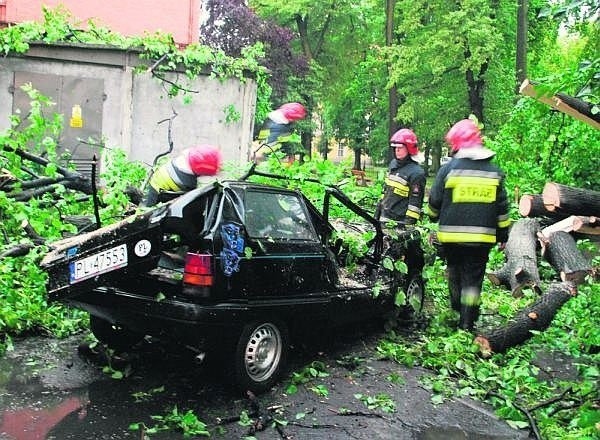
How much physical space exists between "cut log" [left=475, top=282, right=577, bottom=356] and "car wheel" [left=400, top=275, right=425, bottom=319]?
0.95 meters

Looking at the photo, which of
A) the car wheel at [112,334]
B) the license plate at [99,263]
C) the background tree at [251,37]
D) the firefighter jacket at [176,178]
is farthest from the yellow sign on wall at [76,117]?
the background tree at [251,37]

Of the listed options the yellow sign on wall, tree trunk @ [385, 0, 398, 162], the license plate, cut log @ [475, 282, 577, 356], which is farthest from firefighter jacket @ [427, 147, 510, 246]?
tree trunk @ [385, 0, 398, 162]

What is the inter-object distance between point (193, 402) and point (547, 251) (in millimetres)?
6809

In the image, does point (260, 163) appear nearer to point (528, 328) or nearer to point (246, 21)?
point (528, 328)

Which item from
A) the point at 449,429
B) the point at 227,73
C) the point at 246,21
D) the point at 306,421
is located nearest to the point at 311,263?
the point at 306,421

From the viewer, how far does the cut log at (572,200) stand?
8.30 metres

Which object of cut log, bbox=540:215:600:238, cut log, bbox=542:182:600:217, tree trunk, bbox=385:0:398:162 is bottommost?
cut log, bbox=540:215:600:238

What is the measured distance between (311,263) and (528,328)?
2.59 metres

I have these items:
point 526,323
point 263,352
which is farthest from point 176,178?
point 526,323

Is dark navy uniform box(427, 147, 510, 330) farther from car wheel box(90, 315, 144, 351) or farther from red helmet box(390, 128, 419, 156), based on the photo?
car wheel box(90, 315, 144, 351)

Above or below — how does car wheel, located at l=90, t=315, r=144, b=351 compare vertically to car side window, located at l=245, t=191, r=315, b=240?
below

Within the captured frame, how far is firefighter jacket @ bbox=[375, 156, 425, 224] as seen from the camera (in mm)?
7398

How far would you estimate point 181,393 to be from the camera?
448cm

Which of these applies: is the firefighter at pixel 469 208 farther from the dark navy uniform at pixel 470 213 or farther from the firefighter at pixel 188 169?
the firefighter at pixel 188 169
